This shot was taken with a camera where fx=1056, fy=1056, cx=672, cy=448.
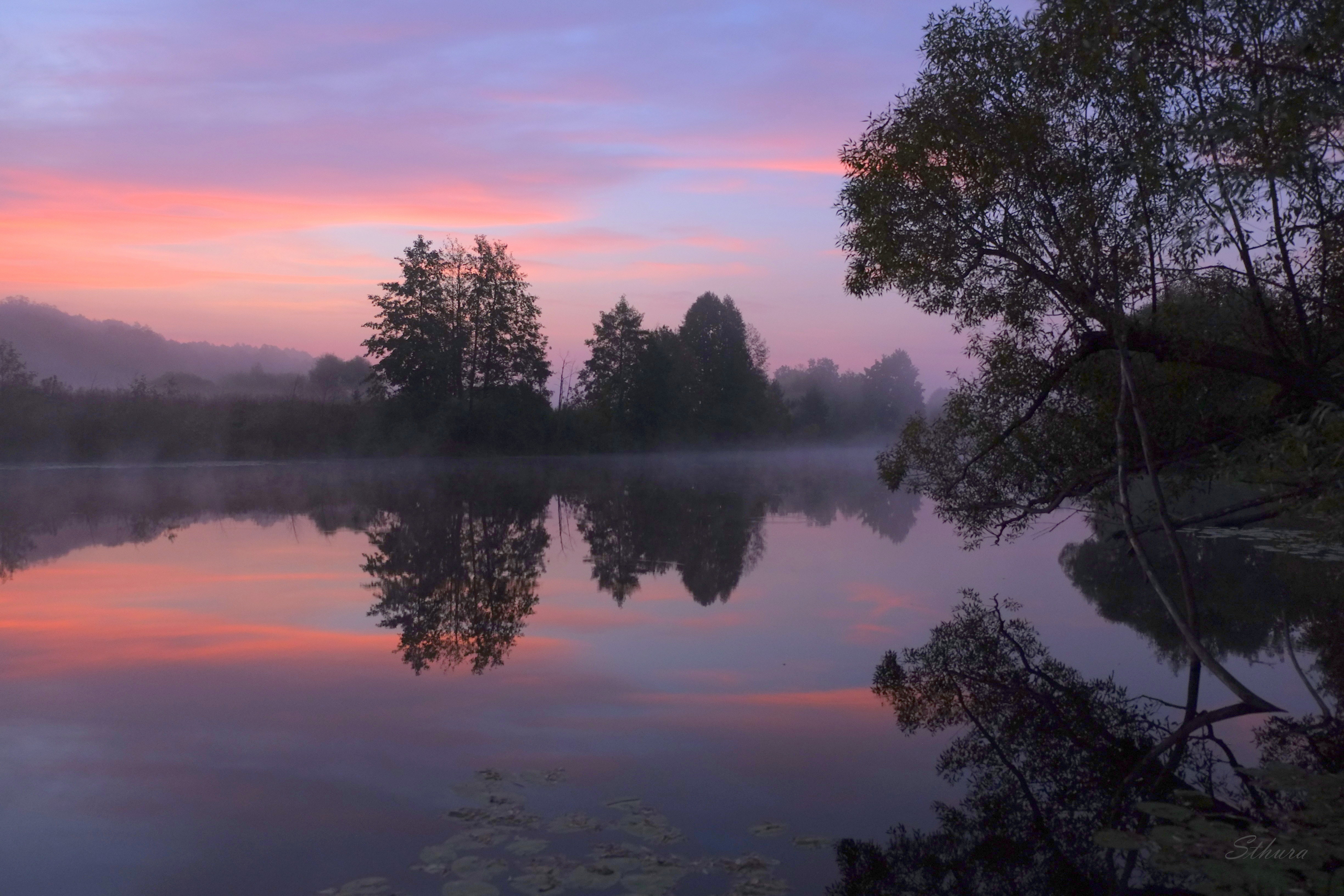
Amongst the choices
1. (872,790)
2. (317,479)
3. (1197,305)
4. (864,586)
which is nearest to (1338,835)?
(872,790)

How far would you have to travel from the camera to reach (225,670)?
1014 cm

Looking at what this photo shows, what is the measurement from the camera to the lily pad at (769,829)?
250 inches

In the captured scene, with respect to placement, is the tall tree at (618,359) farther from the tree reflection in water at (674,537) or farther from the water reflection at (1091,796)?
the water reflection at (1091,796)

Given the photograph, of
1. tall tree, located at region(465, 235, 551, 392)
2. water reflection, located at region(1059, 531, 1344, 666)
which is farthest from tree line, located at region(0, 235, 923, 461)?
water reflection, located at region(1059, 531, 1344, 666)

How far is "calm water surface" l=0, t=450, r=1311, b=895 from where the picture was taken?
20.2ft

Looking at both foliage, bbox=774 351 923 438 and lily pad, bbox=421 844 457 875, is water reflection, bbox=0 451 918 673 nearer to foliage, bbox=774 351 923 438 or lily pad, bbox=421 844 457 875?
lily pad, bbox=421 844 457 875

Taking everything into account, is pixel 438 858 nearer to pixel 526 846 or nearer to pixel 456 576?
pixel 526 846

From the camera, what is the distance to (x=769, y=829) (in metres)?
6.43

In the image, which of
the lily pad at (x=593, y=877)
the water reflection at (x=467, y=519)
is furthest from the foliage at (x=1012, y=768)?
the water reflection at (x=467, y=519)

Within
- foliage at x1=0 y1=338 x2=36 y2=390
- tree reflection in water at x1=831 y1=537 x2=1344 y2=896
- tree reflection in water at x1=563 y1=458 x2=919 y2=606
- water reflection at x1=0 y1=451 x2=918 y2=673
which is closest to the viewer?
tree reflection in water at x1=831 y1=537 x2=1344 y2=896

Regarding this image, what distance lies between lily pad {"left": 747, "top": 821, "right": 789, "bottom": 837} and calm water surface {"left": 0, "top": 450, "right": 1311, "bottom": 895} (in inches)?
2.5

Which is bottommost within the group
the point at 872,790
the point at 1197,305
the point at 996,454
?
the point at 872,790

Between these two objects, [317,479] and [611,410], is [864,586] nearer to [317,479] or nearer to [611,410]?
[317,479]

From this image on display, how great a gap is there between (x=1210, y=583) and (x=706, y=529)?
9.82 meters
